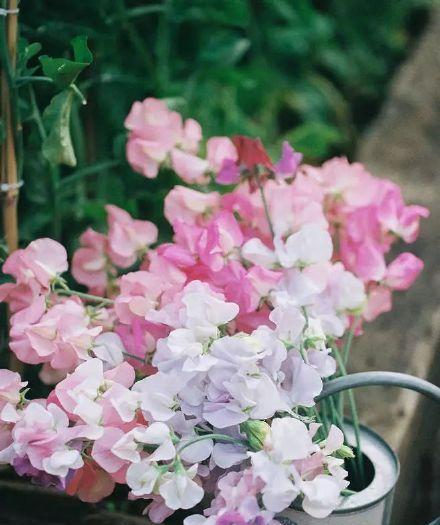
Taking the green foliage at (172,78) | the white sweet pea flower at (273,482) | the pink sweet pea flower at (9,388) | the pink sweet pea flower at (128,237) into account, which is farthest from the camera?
the green foliage at (172,78)

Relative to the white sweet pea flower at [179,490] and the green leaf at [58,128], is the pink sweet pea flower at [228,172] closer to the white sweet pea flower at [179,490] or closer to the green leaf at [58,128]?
the green leaf at [58,128]

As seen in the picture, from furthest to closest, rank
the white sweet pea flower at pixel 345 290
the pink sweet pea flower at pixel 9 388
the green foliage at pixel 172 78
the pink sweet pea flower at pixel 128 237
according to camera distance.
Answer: the green foliage at pixel 172 78 < the pink sweet pea flower at pixel 128 237 < the white sweet pea flower at pixel 345 290 < the pink sweet pea flower at pixel 9 388

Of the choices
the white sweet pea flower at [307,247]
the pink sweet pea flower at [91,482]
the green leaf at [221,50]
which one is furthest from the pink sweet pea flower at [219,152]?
the green leaf at [221,50]

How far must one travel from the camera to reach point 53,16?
Result: 1227mm

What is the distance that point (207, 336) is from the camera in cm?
77

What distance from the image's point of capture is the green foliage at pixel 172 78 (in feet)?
3.81

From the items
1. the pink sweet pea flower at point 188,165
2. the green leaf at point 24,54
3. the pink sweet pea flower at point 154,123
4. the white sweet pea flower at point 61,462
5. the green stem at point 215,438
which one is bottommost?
the white sweet pea flower at point 61,462

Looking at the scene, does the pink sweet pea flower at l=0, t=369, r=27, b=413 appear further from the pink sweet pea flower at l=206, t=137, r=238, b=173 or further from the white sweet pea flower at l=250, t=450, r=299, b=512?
the pink sweet pea flower at l=206, t=137, r=238, b=173

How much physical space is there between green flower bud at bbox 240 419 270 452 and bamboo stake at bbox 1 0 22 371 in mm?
434

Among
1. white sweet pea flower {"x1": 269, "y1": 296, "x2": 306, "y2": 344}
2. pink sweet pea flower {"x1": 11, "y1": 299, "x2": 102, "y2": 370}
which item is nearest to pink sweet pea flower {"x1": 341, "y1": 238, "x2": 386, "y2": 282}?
white sweet pea flower {"x1": 269, "y1": 296, "x2": 306, "y2": 344}

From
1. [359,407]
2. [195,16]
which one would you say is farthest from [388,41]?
[359,407]

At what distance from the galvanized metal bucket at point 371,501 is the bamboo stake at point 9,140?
0.47 m

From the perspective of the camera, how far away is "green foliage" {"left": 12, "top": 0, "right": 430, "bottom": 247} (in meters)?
1.16

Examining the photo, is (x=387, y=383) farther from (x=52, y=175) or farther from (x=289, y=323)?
(x=52, y=175)
